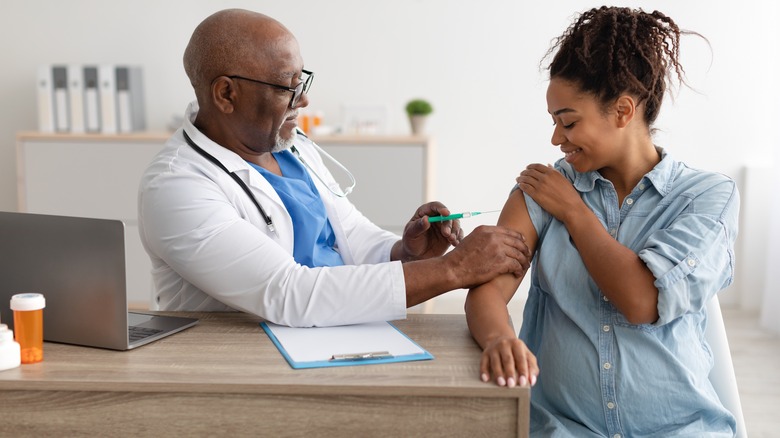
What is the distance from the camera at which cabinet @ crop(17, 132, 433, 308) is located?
169 inches

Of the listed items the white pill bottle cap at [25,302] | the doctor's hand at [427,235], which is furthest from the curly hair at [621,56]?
the white pill bottle cap at [25,302]

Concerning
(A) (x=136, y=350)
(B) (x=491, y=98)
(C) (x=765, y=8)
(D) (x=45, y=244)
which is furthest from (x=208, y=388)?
(C) (x=765, y=8)

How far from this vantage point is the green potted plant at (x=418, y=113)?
14.4 feet

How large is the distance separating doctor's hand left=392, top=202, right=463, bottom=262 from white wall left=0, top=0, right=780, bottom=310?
2539 millimetres

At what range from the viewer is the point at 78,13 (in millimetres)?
4609

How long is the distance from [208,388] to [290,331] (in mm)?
308

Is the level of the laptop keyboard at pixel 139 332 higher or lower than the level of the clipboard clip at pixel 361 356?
lower

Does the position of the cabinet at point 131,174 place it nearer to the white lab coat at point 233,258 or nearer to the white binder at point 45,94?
the white binder at point 45,94

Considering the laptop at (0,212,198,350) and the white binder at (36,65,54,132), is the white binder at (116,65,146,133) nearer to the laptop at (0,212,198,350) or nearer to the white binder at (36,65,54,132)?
the white binder at (36,65,54,132)

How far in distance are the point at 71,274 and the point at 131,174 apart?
3013mm

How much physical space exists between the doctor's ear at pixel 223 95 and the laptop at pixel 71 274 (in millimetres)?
590

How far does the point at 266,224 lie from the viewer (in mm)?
1884

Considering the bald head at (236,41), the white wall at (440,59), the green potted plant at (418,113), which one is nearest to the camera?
the bald head at (236,41)

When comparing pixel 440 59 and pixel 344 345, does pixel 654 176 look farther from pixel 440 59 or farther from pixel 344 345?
pixel 440 59
